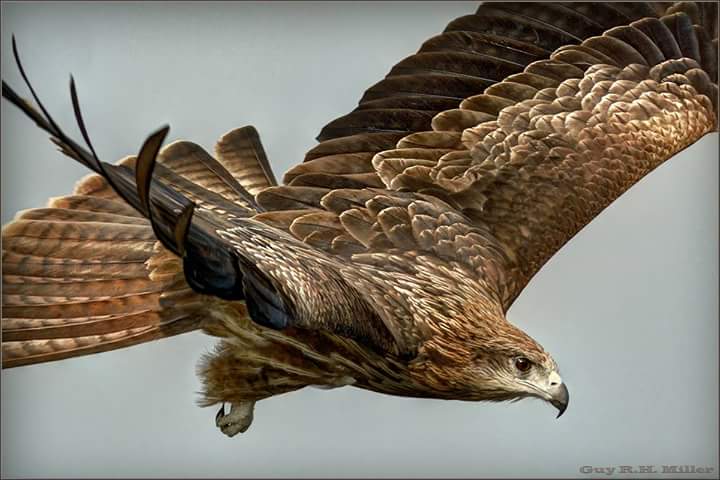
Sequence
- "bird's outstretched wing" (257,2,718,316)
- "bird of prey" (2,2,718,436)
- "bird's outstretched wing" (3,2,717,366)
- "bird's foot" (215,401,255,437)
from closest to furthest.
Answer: "bird of prey" (2,2,718,436) < "bird's outstretched wing" (3,2,717,366) < "bird's outstretched wing" (257,2,718,316) < "bird's foot" (215,401,255,437)

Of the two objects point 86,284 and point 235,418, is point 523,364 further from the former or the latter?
point 86,284

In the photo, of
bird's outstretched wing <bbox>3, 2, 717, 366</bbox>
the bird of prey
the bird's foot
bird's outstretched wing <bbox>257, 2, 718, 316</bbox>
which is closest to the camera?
the bird of prey

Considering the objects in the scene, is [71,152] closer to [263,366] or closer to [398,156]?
[263,366]

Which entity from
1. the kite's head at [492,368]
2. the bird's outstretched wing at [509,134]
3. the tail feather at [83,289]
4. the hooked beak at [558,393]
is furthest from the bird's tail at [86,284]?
the hooked beak at [558,393]

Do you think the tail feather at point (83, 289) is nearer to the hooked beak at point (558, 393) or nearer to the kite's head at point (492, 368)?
the kite's head at point (492, 368)

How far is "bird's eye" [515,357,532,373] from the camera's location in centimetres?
397

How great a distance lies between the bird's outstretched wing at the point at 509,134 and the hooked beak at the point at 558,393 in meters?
0.51

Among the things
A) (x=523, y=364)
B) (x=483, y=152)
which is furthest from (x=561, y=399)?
(x=483, y=152)

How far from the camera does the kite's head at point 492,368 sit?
13.0 ft

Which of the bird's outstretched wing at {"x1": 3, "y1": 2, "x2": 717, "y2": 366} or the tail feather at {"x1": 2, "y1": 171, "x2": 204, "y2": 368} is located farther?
the bird's outstretched wing at {"x1": 3, "y1": 2, "x2": 717, "y2": 366}

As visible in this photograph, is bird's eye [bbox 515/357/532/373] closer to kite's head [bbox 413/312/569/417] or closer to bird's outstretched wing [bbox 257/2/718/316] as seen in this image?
kite's head [bbox 413/312/569/417]

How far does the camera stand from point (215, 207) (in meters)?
4.34

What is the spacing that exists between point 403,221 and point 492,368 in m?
0.66

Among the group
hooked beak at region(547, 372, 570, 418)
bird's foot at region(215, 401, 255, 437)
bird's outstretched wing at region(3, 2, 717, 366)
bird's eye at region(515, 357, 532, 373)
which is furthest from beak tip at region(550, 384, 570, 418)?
bird's foot at region(215, 401, 255, 437)
